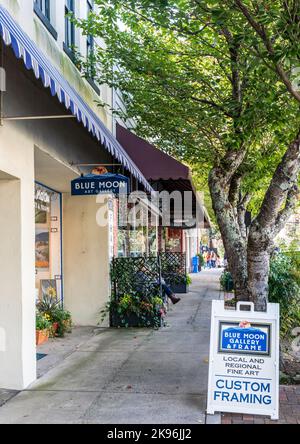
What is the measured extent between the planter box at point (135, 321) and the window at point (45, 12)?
17.8 feet

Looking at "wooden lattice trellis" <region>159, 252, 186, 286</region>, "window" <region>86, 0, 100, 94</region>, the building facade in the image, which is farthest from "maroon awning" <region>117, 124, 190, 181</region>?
"wooden lattice trellis" <region>159, 252, 186, 286</region>

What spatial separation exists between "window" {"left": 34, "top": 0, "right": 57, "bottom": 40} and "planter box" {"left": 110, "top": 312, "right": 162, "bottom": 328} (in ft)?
17.8

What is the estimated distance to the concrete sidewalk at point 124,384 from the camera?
4.93 m

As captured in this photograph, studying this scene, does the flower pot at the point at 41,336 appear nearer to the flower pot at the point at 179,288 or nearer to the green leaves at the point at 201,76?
the green leaves at the point at 201,76

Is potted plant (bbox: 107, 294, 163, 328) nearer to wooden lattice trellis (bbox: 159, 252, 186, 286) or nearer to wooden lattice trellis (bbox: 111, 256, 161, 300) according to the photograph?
wooden lattice trellis (bbox: 111, 256, 161, 300)

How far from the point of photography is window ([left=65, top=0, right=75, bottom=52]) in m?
8.64

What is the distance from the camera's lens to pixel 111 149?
275 inches

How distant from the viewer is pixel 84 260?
10.0m

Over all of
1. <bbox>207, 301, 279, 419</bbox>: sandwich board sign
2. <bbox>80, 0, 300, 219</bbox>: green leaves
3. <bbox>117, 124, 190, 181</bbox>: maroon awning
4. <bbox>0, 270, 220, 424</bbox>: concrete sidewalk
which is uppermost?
<bbox>80, 0, 300, 219</bbox>: green leaves

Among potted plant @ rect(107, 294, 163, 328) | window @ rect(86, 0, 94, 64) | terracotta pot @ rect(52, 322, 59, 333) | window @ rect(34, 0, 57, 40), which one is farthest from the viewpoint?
window @ rect(86, 0, 94, 64)

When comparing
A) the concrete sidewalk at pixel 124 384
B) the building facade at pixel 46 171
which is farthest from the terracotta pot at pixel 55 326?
the building facade at pixel 46 171

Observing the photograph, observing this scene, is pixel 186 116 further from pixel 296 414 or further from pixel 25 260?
pixel 296 414

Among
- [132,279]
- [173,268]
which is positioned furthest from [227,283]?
[132,279]

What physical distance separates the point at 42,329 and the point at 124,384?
9.06 ft
